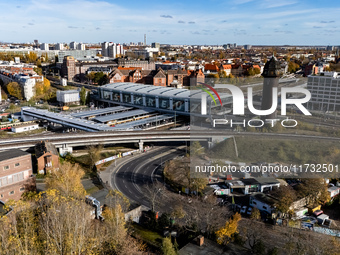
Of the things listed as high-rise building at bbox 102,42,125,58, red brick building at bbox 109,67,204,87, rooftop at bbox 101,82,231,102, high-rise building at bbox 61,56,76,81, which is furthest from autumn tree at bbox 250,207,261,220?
high-rise building at bbox 102,42,125,58

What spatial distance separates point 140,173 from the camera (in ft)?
56.2

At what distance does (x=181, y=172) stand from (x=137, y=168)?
2.95 meters

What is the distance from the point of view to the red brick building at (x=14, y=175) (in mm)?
13227

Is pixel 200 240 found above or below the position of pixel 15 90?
below

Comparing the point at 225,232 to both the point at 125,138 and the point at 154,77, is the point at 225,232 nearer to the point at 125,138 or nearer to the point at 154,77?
the point at 125,138

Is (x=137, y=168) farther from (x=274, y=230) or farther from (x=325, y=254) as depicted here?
(x=325, y=254)

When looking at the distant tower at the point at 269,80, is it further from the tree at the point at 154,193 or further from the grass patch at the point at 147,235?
the grass patch at the point at 147,235

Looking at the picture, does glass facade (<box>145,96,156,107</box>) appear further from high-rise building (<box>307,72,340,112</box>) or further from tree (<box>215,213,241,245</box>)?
tree (<box>215,213,241,245</box>)

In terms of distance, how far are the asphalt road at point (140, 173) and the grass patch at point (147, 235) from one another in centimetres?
198

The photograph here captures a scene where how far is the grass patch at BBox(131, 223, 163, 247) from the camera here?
11.0 m

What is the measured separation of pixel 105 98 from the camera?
115 feet

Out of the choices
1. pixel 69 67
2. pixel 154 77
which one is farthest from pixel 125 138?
pixel 69 67

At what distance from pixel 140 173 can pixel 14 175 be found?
6.51m

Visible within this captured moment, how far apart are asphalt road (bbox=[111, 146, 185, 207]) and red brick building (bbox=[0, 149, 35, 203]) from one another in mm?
4252
